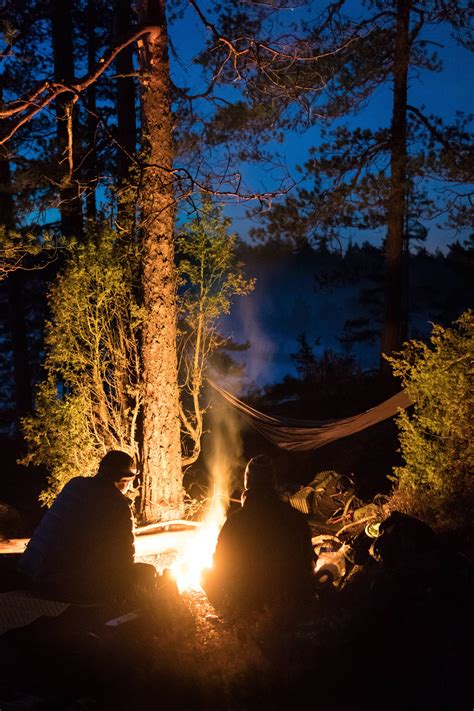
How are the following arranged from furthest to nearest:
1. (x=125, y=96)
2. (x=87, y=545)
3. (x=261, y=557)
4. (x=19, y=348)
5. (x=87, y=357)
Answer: (x=19, y=348) → (x=125, y=96) → (x=87, y=357) → (x=87, y=545) → (x=261, y=557)

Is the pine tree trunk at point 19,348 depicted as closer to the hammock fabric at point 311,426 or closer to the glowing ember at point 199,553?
the hammock fabric at point 311,426

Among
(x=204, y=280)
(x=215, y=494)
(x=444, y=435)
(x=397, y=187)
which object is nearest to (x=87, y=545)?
(x=444, y=435)

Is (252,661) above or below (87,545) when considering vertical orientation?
below

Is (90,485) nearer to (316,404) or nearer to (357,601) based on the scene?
(357,601)

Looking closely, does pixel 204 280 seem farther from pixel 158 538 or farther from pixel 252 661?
pixel 252 661

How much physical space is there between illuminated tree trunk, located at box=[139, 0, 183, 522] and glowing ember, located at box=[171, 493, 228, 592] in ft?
1.18

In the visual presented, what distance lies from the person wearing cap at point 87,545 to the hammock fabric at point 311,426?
2933mm

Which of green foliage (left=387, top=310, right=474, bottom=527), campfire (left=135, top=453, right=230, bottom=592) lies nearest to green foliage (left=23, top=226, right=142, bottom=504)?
campfire (left=135, top=453, right=230, bottom=592)

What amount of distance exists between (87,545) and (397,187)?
830cm

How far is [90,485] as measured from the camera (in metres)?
3.53

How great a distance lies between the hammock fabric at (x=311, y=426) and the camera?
579 cm

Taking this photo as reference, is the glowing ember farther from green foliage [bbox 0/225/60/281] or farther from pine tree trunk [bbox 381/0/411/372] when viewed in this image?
pine tree trunk [bbox 381/0/411/372]

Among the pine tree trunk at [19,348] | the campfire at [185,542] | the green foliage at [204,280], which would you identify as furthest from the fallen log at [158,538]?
the pine tree trunk at [19,348]

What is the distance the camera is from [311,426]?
21.8 ft
